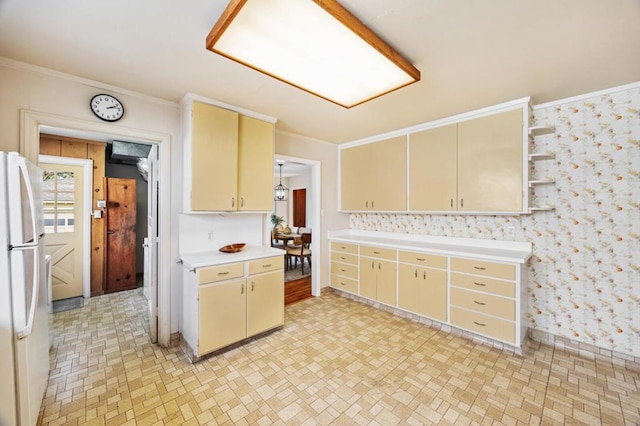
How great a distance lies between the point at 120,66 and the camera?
199 cm

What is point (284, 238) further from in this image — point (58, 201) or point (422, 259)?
point (58, 201)

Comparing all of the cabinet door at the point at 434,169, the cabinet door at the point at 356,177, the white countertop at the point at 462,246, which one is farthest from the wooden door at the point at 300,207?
the cabinet door at the point at 434,169

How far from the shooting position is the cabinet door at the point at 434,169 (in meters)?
3.07

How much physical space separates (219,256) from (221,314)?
0.56 meters

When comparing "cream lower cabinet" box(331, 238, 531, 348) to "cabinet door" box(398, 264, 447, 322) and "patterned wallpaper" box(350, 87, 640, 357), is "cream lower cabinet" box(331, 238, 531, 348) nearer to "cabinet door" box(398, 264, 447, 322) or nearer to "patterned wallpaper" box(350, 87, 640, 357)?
"cabinet door" box(398, 264, 447, 322)

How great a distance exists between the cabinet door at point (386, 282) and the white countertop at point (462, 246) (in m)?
0.27

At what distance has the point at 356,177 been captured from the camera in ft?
13.6

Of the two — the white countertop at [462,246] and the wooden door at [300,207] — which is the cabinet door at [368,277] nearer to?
the white countertop at [462,246]

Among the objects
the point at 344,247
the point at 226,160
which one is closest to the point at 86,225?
the point at 226,160

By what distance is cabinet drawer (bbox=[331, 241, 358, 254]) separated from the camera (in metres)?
3.85

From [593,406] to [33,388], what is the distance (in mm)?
3692

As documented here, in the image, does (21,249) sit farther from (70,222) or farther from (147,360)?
(70,222)

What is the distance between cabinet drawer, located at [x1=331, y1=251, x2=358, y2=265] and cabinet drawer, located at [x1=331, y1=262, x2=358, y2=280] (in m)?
0.06

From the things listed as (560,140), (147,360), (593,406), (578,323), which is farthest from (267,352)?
Answer: (560,140)
